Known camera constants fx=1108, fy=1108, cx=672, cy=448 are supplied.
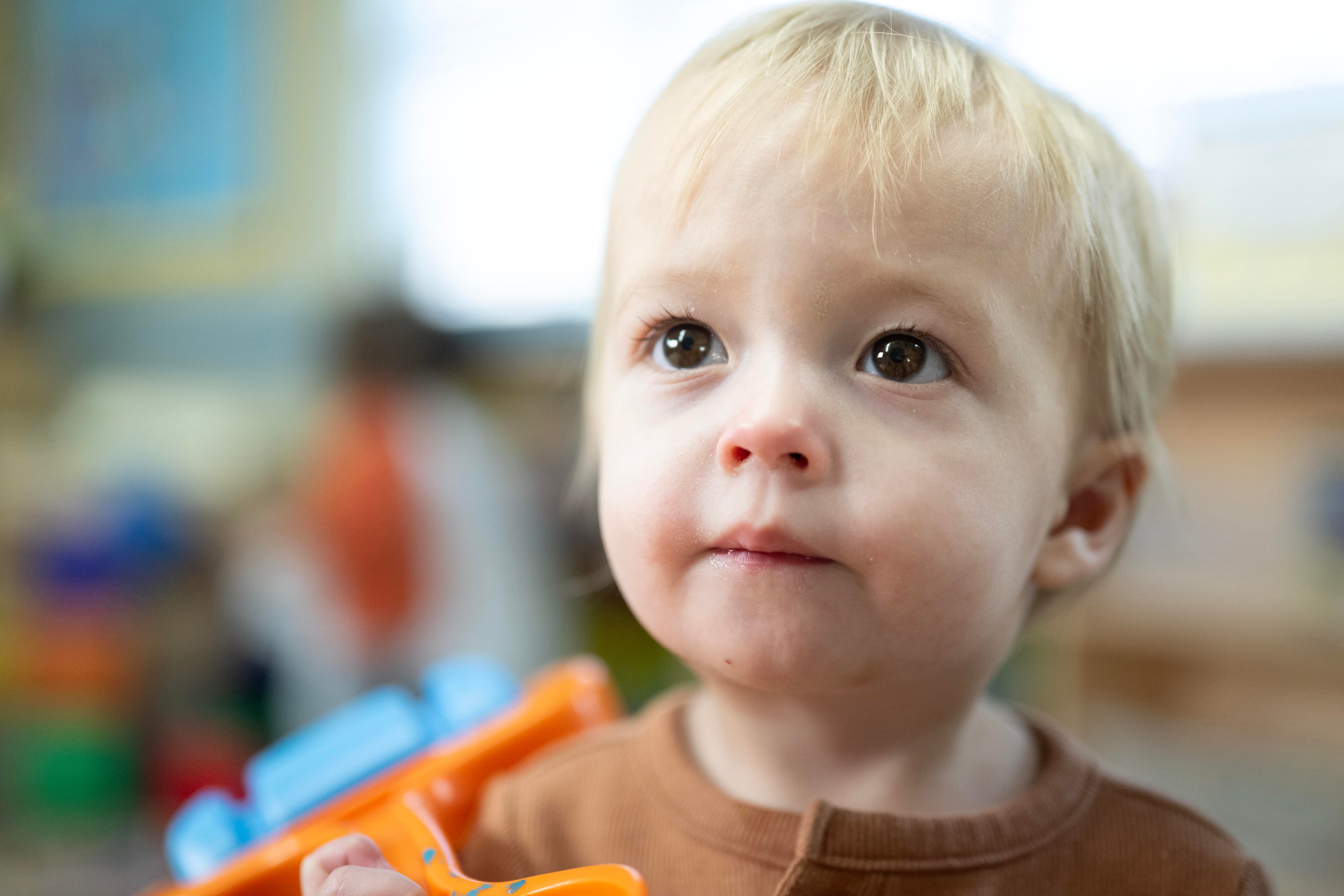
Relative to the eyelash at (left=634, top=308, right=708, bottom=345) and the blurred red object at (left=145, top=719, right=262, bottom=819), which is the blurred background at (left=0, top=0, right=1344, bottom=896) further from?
the eyelash at (left=634, top=308, right=708, bottom=345)

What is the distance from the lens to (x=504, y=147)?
8.89 ft

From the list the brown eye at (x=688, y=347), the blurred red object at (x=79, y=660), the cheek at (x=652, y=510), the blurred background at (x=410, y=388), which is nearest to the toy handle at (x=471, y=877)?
the cheek at (x=652, y=510)

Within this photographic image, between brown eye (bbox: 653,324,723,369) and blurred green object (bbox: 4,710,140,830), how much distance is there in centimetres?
192

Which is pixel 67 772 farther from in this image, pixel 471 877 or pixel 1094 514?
pixel 1094 514

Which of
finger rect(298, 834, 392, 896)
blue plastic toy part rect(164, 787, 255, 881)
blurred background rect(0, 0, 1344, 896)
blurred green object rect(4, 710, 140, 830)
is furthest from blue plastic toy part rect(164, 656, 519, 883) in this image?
blurred green object rect(4, 710, 140, 830)

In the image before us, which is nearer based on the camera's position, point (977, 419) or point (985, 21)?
point (977, 419)

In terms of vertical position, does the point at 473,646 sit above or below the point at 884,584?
below

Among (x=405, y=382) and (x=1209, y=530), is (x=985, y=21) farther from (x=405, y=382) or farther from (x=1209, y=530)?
(x=405, y=382)

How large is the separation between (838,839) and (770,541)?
138 millimetres

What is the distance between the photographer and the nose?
425 mm

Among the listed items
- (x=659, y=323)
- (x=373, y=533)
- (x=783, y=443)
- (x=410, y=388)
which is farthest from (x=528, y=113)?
(x=783, y=443)

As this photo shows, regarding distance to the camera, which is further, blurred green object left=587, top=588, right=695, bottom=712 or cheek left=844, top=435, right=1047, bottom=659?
blurred green object left=587, top=588, right=695, bottom=712

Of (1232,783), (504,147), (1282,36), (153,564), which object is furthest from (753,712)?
(504,147)

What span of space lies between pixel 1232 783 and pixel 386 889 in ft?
5.14
